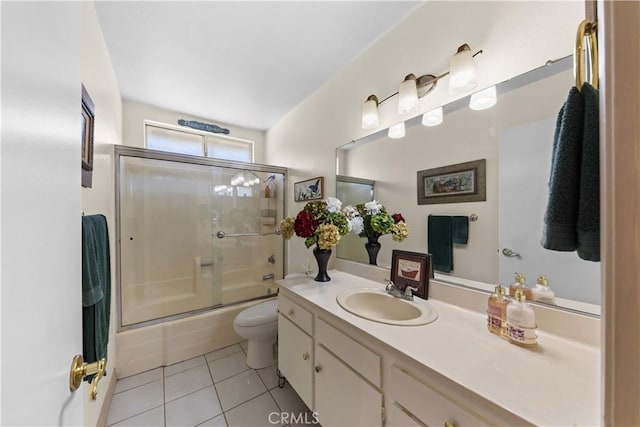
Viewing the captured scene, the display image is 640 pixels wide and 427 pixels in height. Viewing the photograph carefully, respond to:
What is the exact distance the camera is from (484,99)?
1.07 meters

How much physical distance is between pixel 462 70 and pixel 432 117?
24cm

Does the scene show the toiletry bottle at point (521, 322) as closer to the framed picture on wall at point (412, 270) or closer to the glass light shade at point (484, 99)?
the framed picture on wall at point (412, 270)

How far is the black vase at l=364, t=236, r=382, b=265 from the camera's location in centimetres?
154

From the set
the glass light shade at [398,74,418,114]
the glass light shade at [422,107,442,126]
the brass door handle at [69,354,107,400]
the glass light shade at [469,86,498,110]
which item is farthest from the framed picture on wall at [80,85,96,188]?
the glass light shade at [469,86,498,110]

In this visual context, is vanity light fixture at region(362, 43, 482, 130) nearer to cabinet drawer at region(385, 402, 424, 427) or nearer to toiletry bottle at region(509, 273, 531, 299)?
toiletry bottle at region(509, 273, 531, 299)

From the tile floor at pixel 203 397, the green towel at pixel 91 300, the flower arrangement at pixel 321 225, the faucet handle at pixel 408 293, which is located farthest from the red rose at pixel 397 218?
the green towel at pixel 91 300

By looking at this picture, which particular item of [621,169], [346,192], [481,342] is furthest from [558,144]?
[346,192]

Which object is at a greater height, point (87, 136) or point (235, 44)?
point (235, 44)

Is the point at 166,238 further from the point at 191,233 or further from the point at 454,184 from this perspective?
the point at 454,184

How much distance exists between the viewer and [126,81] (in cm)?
196

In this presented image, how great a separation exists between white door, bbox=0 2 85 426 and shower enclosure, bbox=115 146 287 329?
1783 millimetres

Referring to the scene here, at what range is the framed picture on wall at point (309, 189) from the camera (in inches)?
78.9

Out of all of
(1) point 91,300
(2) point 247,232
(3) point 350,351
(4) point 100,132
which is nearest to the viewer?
(1) point 91,300

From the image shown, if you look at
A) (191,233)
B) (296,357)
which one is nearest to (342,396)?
(296,357)
